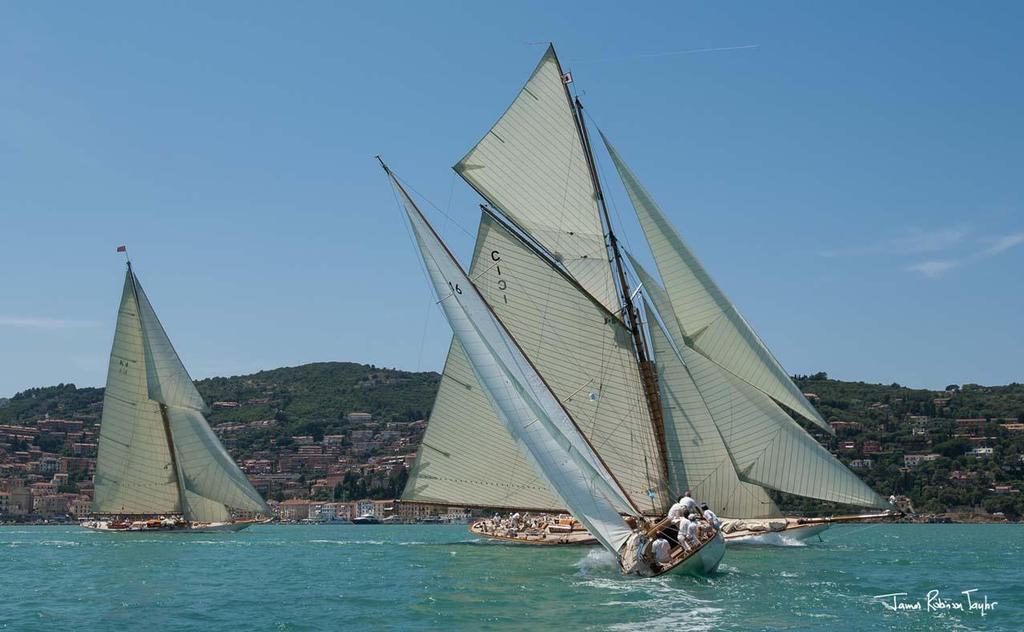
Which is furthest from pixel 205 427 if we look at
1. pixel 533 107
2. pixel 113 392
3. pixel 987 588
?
pixel 987 588

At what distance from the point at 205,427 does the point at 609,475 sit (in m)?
41.4

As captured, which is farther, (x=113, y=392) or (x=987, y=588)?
(x=113, y=392)

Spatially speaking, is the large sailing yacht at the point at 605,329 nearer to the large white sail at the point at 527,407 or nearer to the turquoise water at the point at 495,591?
the turquoise water at the point at 495,591

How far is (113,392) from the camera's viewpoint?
2586 inches

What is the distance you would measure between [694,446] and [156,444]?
35.8m

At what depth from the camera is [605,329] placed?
140ft

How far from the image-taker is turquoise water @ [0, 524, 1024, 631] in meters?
25.0

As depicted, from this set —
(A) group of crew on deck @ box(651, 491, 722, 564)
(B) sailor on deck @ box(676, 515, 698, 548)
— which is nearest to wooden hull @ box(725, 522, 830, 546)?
(A) group of crew on deck @ box(651, 491, 722, 564)

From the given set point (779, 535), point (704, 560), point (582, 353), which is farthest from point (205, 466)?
point (704, 560)

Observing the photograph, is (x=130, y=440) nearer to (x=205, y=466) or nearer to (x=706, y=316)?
(x=205, y=466)

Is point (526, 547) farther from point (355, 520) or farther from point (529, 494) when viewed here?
point (355, 520)

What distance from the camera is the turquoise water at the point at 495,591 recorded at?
2503cm

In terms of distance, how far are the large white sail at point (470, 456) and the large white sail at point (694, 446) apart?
5.08m
